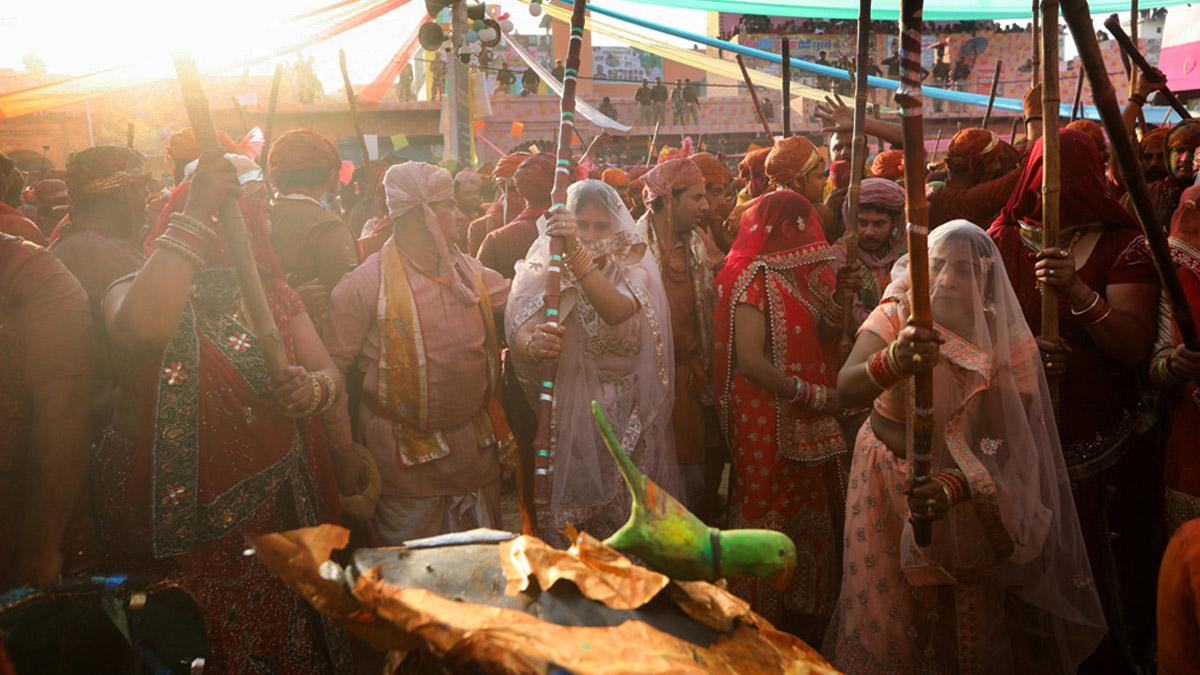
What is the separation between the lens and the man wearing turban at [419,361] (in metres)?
3.17

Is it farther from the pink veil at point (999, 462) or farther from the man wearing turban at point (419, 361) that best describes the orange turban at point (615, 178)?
the pink veil at point (999, 462)

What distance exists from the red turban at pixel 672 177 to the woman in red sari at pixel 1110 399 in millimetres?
1519

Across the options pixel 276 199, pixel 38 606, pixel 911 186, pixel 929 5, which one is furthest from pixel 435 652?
pixel 929 5

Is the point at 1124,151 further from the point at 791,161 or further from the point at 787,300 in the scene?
the point at 791,161

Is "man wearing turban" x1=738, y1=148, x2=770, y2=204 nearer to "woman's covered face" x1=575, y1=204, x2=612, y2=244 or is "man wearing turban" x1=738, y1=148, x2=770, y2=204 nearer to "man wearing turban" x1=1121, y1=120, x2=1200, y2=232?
"man wearing turban" x1=1121, y1=120, x2=1200, y2=232

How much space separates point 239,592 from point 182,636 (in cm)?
59

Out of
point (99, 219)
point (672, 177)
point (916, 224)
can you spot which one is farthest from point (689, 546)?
point (672, 177)

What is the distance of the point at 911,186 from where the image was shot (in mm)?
2168

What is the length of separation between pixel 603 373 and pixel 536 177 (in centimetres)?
164

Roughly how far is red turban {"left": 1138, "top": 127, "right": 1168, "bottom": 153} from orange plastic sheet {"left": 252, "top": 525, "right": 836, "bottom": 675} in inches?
194

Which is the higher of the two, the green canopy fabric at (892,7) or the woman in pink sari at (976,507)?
the green canopy fabric at (892,7)

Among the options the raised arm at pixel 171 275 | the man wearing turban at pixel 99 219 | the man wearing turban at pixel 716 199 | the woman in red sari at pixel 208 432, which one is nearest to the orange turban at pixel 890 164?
the man wearing turban at pixel 716 199

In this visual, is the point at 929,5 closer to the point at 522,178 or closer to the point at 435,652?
the point at 522,178

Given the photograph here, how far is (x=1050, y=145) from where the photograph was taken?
2744 millimetres
